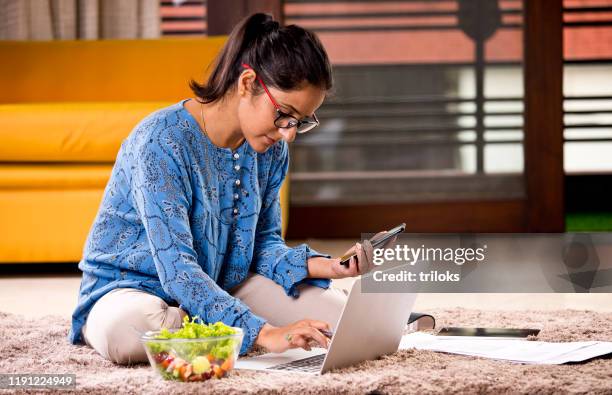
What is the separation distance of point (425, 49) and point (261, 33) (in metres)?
2.45

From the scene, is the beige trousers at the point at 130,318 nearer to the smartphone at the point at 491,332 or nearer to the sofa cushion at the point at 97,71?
the smartphone at the point at 491,332

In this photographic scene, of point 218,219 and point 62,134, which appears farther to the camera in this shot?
A: point 62,134

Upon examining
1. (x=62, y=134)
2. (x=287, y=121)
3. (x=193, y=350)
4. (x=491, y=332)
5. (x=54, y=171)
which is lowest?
(x=491, y=332)

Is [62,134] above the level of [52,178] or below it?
above

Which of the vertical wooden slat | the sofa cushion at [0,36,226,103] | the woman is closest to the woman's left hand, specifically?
the woman

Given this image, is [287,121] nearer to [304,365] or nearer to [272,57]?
[272,57]

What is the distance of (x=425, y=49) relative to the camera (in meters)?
4.12

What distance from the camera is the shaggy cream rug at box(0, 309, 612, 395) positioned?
1528 millimetres

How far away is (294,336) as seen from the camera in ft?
5.22

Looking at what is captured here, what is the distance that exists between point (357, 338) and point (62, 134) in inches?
68.7

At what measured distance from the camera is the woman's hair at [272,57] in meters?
1.68

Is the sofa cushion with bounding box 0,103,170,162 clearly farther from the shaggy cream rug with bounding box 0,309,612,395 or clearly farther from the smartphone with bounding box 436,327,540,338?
the smartphone with bounding box 436,327,540,338

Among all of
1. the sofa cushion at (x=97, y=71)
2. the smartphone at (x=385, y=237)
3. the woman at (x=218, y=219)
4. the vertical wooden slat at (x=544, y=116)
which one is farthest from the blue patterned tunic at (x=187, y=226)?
the vertical wooden slat at (x=544, y=116)

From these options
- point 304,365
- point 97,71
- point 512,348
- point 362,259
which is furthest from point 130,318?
point 97,71
